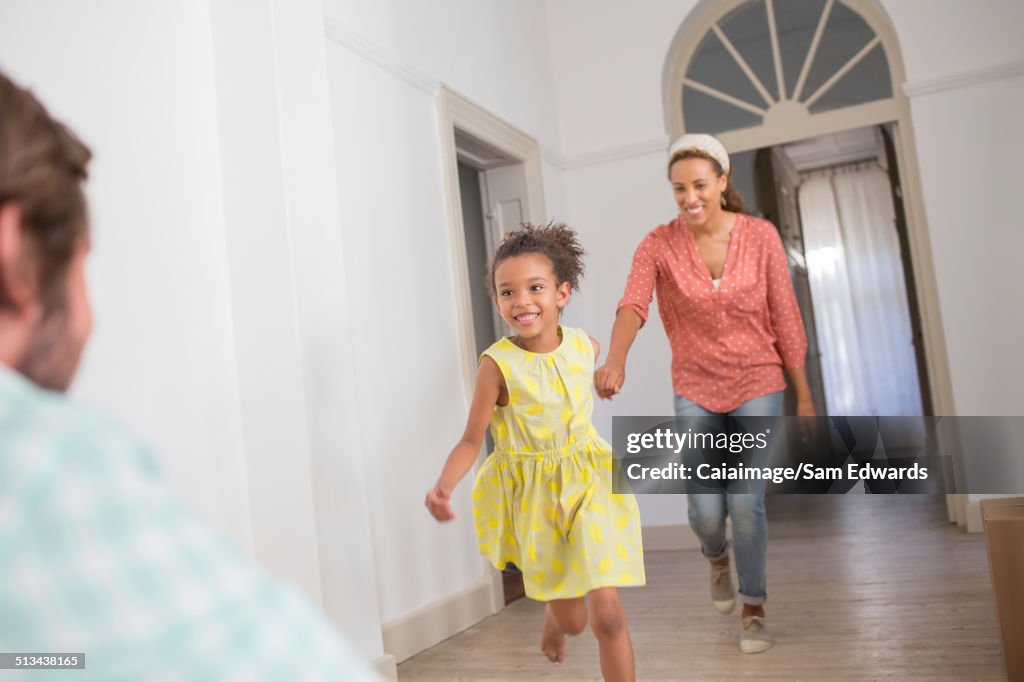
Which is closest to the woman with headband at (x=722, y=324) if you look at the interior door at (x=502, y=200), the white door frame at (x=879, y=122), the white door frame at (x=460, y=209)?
the white door frame at (x=460, y=209)

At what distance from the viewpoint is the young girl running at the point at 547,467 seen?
2.20m

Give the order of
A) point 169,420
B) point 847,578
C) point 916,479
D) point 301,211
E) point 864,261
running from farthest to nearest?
1. point 864,261
2. point 916,479
3. point 847,578
4. point 301,211
5. point 169,420

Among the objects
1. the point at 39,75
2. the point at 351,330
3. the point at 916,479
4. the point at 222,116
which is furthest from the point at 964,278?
the point at 39,75

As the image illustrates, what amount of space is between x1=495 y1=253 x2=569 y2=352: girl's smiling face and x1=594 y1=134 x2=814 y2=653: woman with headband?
1.49 ft

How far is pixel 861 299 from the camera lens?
30.7 ft

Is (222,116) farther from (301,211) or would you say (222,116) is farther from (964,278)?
(964,278)

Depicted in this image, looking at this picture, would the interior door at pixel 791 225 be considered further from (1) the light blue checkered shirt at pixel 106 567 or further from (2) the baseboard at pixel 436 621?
(1) the light blue checkered shirt at pixel 106 567

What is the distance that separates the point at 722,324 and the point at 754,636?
3.00 feet

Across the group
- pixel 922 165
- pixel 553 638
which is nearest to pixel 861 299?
pixel 922 165

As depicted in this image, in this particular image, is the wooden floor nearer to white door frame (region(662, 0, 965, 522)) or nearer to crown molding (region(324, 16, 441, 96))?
white door frame (region(662, 0, 965, 522))

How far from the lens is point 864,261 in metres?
9.36

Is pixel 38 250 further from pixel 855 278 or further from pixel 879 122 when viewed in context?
pixel 855 278

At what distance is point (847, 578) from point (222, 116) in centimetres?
277

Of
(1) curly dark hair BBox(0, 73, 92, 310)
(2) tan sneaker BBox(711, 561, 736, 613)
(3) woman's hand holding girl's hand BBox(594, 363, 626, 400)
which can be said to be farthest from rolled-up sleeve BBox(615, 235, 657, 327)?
(1) curly dark hair BBox(0, 73, 92, 310)
